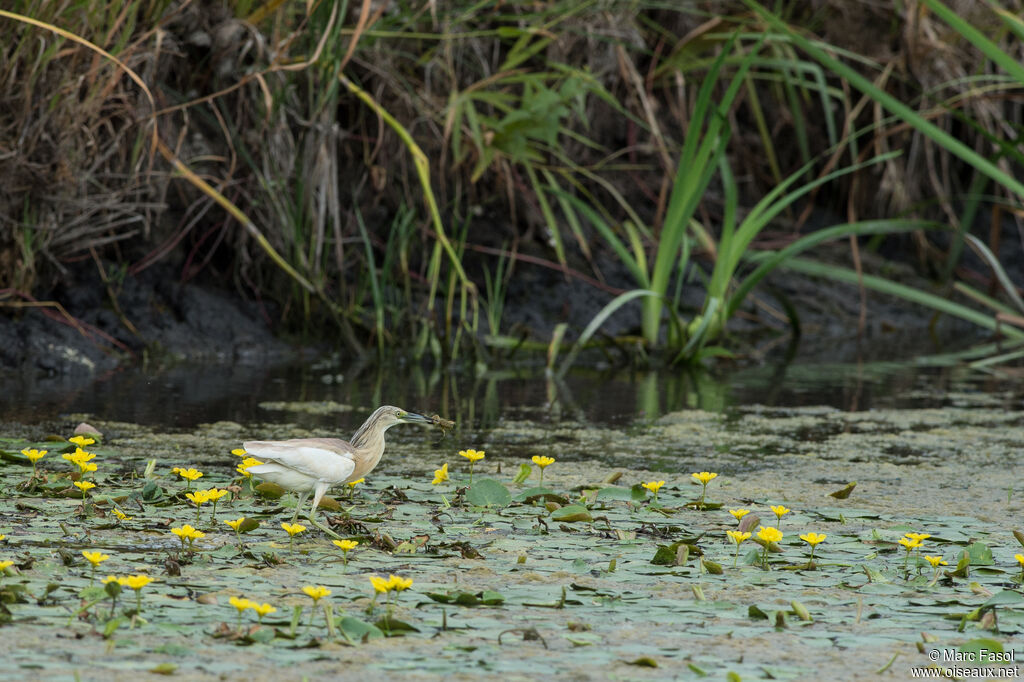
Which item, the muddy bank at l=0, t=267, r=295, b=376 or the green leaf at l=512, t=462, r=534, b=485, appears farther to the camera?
the muddy bank at l=0, t=267, r=295, b=376

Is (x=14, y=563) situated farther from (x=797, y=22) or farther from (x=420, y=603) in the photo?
(x=797, y=22)

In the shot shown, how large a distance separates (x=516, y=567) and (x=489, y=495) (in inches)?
22.3

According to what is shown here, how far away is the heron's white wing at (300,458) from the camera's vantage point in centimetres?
268

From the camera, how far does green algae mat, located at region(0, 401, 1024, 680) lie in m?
2.00

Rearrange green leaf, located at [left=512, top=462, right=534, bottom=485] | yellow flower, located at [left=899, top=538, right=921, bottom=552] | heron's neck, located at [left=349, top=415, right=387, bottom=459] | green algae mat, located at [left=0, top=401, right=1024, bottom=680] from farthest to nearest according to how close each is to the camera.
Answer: green leaf, located at [left=512, top=462, right=534, bottom=485]
heron's neck, located at [left=349, top=415, right=387, bottom=459]
yellow flower, located at [left=899, top=538, right=921, bottom=552]
green algae mat, located at [left=0, top=401, right=1024, bottom=680]

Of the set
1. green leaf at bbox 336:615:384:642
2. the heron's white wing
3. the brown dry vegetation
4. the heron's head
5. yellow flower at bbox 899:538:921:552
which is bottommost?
green leaf at bbox 336:615:384:642

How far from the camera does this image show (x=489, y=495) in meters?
3.09

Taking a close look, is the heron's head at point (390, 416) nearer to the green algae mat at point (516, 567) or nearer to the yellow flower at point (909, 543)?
the green algae mat at point (516, 567)

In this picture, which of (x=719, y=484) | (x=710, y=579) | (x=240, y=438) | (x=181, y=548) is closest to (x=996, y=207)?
(x=719, y=484)

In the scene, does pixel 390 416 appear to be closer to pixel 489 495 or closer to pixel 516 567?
pixel 489 495

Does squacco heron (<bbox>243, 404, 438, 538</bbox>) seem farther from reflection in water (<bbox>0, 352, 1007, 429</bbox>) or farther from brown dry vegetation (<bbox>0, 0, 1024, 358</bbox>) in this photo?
brown dry vegetation (<bbox>0, 0, 1024, 358</bbox>)

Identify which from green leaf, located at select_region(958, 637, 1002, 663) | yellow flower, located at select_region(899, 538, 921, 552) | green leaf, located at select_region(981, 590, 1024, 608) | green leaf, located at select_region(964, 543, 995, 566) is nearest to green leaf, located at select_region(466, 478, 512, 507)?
yellow flower, located at select_region(899, 538, 921, 552)

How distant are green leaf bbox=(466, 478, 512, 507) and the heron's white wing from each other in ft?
1.35

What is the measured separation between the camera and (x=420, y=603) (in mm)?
2258
